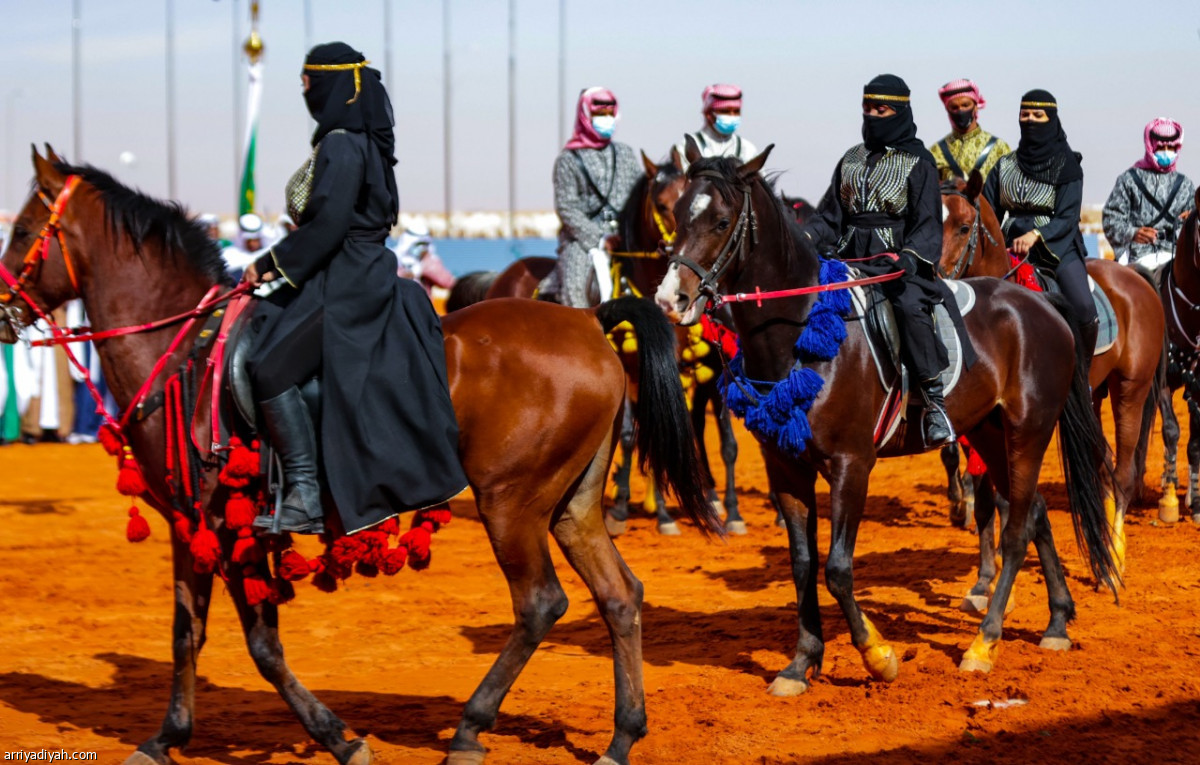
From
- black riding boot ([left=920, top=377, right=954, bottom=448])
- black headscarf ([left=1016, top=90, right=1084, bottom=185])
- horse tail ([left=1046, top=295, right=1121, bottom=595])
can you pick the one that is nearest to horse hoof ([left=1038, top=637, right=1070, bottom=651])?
horse tail ([left=1046, top=295, right=1121, bottom=595])

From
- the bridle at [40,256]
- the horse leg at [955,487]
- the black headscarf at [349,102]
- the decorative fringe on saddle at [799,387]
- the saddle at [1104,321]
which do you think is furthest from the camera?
the horse leg at [955,487]

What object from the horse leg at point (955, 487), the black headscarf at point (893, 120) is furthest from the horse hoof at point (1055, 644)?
the horse leg at point (955, 487)

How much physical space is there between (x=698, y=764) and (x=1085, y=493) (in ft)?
11.7

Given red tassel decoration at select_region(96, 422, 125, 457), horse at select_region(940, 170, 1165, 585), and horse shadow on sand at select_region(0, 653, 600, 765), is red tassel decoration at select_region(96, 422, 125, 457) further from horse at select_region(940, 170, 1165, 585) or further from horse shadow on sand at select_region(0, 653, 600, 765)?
horse at select_region(940, 170, 1165, 585)

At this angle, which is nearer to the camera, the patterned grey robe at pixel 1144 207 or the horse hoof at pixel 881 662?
the horse hoof at pixel 881 662

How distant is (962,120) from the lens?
448 inches

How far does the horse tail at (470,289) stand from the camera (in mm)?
14141

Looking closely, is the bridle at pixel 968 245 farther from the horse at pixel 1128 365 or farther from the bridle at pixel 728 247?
the bridle at pixel 728 247

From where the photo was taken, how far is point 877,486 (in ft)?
47.2

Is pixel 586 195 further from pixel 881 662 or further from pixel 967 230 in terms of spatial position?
pixel 881 662

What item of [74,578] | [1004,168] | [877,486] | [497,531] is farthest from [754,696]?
[877,486]

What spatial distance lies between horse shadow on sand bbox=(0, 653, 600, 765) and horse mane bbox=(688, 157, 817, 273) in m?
2.62

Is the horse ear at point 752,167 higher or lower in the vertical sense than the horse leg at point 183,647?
higher

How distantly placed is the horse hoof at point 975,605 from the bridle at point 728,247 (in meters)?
3.34
